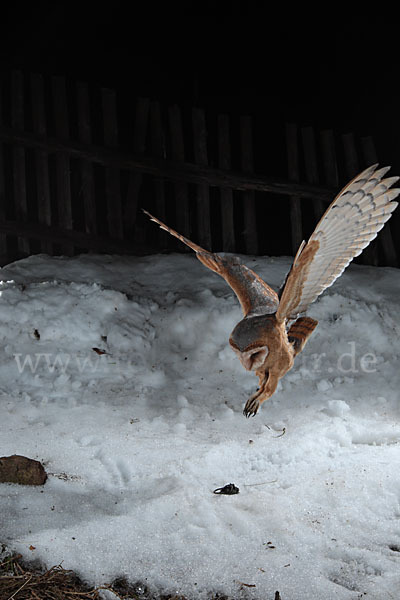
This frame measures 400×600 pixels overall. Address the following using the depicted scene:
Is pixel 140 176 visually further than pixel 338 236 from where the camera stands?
Yes

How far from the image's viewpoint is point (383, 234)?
17.5ft

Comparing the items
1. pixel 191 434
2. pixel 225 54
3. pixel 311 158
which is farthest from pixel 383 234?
pixel 191 434

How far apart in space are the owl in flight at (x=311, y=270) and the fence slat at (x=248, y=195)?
2.90 meters

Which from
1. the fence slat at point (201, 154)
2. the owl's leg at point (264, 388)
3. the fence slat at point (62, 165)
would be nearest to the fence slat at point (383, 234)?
the fence slat at point (201, 154)

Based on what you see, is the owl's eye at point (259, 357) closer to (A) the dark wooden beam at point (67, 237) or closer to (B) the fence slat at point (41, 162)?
(A) the dark wooden beam at point (67, 237)

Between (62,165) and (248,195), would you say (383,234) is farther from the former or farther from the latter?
(62,165)

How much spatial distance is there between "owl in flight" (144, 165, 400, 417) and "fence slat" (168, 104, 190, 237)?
2.84m

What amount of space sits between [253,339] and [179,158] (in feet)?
10.7

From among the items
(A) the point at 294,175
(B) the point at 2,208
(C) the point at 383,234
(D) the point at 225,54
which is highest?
(D) the point at 225,54

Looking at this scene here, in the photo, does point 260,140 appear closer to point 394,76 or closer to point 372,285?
point 394,76

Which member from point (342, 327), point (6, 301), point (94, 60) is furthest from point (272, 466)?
point (94, 60)

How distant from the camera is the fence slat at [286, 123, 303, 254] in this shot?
17.2 feet

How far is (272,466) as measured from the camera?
292 centimetres

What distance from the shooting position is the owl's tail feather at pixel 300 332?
243 cm
